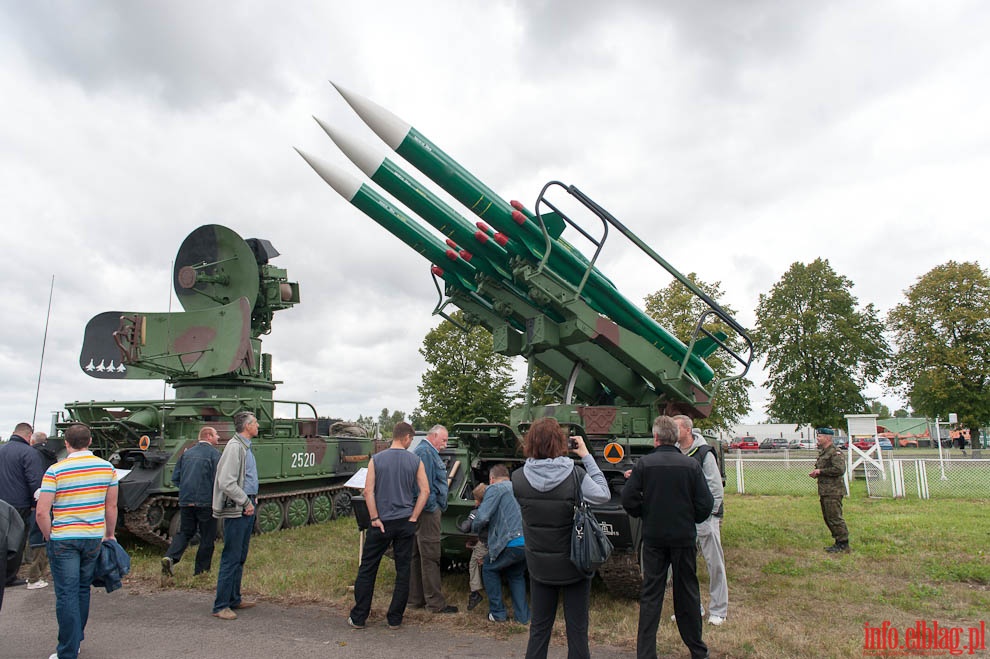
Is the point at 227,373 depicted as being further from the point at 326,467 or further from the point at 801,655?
the point at 801,655

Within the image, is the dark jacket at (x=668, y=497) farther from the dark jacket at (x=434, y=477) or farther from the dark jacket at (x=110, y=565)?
the dark jacket at (x=110, y=565)

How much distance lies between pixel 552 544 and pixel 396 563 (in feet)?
5.57

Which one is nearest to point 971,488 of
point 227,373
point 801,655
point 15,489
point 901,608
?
point 901,608

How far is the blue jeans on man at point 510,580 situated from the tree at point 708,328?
49.2 feet

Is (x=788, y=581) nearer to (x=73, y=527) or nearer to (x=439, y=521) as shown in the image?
(x=439, y=521)

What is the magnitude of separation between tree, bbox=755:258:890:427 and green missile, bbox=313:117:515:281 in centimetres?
1926

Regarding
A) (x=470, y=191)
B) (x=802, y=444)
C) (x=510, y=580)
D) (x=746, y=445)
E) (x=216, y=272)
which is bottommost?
(x=510, y=580)

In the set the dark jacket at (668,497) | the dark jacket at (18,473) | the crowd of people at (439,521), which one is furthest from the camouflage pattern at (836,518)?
the dark jacket at (18,473)

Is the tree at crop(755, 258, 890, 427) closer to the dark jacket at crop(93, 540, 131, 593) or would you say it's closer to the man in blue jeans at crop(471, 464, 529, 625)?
the man in blue jeans at crop(471, 464, 529, 625)

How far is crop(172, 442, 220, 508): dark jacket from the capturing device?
6188 mm

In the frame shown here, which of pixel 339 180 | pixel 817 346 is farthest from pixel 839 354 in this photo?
pixel 339 180

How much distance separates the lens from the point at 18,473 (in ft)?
20.4

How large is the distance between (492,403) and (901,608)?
20.9 meters

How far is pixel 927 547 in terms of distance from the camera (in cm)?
755
